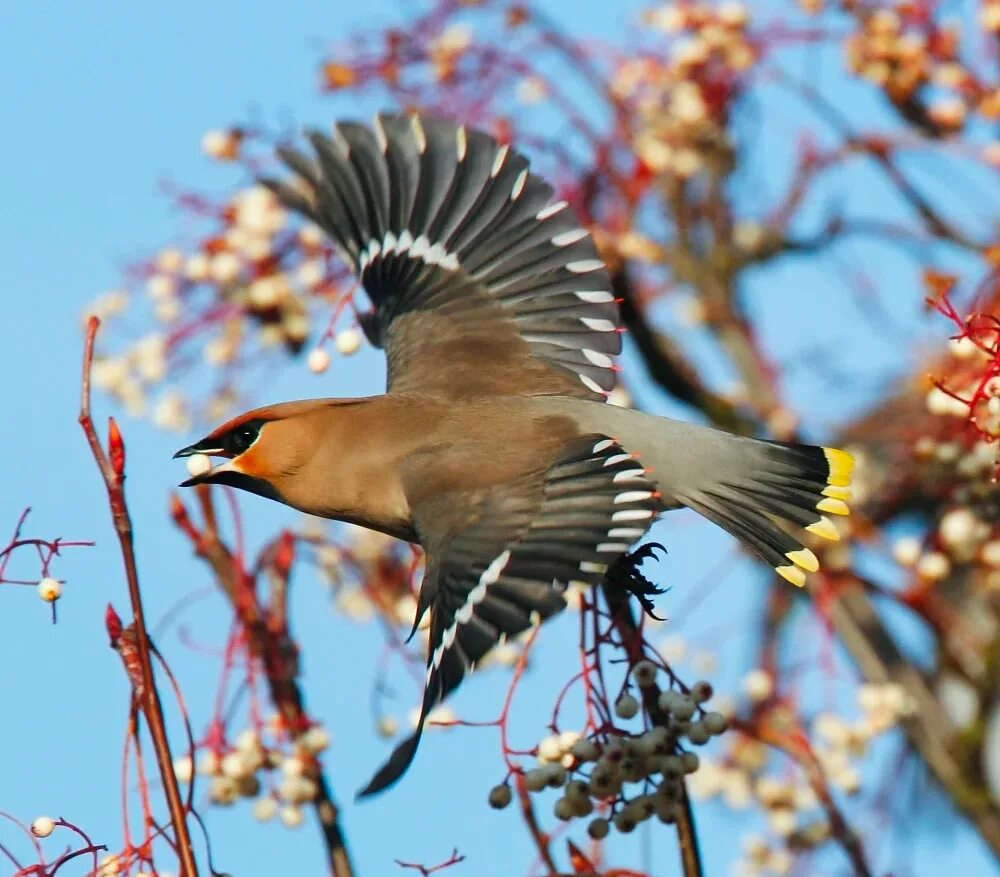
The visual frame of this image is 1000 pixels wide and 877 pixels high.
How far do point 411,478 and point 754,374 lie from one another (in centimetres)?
213

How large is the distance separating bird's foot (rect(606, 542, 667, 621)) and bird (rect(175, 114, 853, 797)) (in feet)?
0.11

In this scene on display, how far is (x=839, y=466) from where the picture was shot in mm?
3816

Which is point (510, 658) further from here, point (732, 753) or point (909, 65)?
point (909, 65)

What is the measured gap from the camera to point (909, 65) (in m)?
5.29

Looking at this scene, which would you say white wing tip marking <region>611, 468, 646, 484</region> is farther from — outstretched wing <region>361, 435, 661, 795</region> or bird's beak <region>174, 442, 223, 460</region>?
bird's beak <region>174, 442, 223, 460</region>

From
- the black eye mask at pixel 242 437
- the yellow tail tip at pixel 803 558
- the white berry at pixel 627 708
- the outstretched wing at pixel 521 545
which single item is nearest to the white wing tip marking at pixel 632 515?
the outstretched wing at pixel 521 545

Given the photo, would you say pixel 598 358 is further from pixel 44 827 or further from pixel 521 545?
pixel 44 827

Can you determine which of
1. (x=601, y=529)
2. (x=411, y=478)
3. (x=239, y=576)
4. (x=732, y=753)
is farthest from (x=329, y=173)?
(x=732, y=753)

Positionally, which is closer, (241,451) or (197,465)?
(197,465)

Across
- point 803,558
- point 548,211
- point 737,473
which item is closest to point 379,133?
point 548,211

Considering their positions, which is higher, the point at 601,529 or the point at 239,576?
the point at 239,576

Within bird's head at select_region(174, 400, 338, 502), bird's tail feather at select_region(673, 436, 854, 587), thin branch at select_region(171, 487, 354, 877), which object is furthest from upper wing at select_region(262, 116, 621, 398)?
thin branch at select_region(171, 487, 354, 877)

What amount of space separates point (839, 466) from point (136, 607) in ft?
7.51

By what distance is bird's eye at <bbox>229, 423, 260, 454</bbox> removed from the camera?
3914 mm
